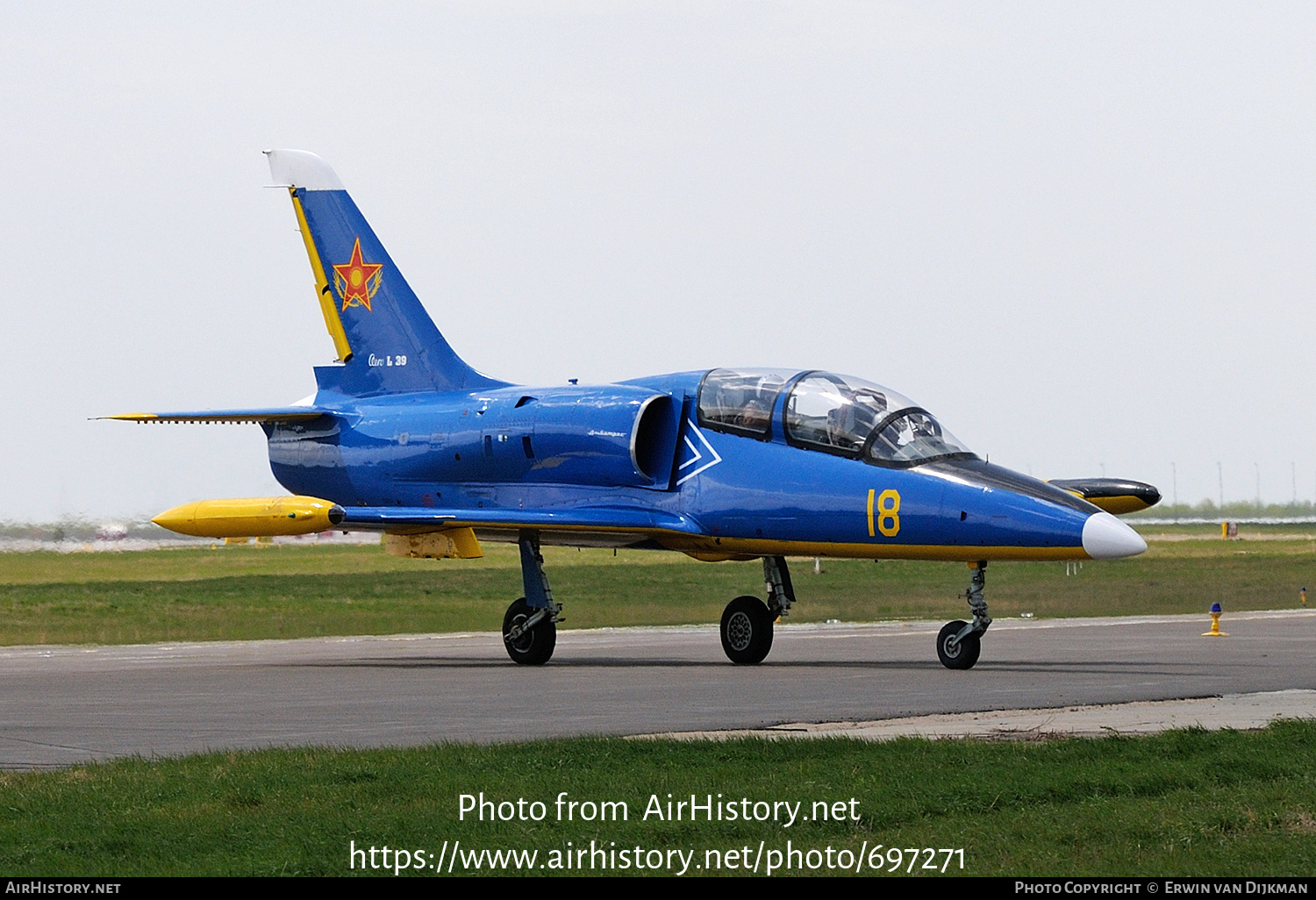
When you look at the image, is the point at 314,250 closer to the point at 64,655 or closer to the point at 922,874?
the point at 64,655

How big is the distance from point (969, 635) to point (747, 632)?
→ 306cm

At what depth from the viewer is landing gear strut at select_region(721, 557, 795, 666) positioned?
70.8ft

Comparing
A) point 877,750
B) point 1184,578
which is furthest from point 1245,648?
point 1184,578

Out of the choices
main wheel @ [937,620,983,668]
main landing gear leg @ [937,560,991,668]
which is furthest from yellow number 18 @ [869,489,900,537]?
main wheel @ [937,620,983,668]

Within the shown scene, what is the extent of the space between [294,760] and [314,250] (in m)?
17.2

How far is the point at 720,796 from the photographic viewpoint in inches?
366

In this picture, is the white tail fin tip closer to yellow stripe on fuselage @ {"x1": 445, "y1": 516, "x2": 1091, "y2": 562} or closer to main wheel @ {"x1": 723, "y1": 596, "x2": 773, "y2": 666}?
yellow stripe on fuselage @ {"x1": 445, "y1": 516, "x2": 1091, "y2": 562}

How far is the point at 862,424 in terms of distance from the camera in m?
19.9

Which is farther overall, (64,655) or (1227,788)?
(64,655)

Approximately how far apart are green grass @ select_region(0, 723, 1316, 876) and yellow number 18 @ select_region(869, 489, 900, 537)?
295 inches

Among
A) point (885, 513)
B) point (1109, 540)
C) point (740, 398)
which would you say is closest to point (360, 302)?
point (740, 398)

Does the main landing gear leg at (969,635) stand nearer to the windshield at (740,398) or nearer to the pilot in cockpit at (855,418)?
the pilot in cockpit at (855,418)

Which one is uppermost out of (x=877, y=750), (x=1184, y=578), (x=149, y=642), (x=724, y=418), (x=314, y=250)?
(x=314, y=250)

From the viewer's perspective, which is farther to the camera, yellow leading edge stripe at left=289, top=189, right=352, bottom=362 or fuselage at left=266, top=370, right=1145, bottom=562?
yellow leading edge stripe at left=289, top=189, right=352, bottom=362
